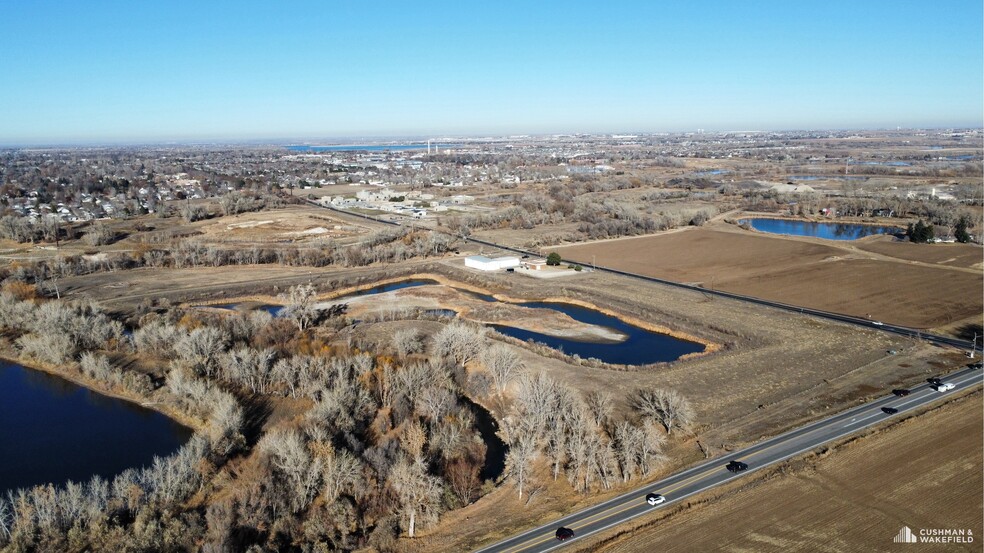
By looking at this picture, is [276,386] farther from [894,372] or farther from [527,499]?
[894,372]

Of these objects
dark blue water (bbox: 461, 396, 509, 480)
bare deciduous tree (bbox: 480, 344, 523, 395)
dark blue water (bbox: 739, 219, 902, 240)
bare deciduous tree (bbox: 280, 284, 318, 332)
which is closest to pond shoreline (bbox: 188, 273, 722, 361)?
bare deciduous tree (bbox: 280, 284, 318, 332)

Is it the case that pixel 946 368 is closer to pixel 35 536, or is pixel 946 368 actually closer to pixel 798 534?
pixel 798 534

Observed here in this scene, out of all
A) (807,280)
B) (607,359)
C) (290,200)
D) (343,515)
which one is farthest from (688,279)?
(290,200)

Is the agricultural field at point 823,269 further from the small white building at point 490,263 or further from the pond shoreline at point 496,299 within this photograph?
the pond shoreline at point 496,299

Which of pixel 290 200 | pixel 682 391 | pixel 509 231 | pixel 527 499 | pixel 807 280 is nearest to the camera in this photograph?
pixel 527 499

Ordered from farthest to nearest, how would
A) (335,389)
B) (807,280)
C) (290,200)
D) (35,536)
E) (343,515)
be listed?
(290,200) < (807,280) < (335,389) < (343,515) < (35,536)

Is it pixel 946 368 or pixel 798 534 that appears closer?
pixel 798 534

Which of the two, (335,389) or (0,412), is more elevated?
(335,389)

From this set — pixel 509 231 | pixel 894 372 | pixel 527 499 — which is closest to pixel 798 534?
pixel 527 499
